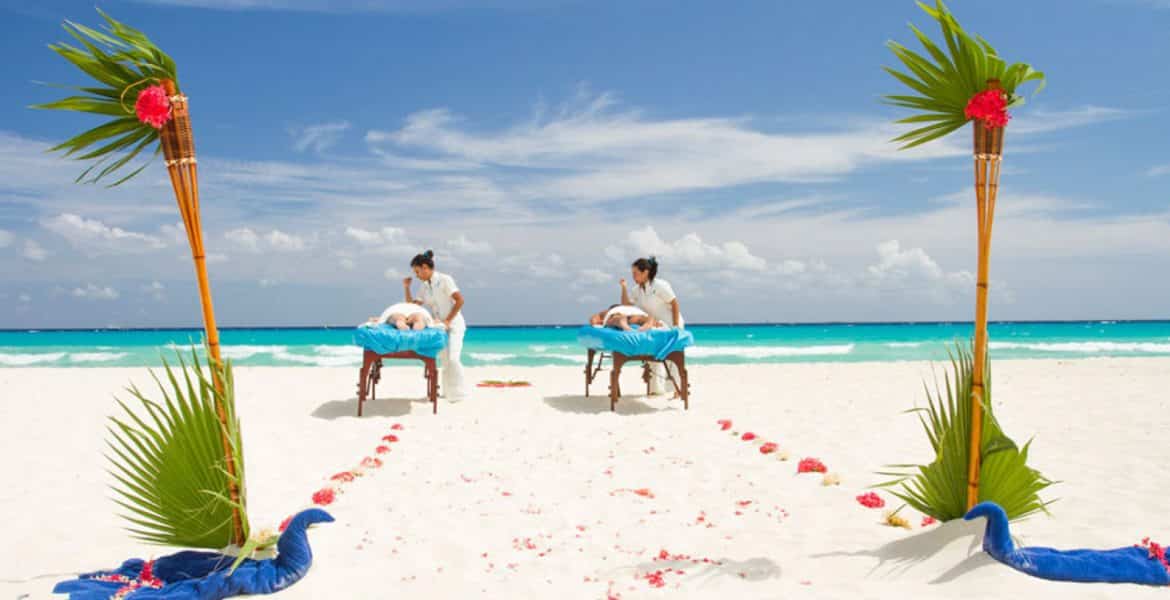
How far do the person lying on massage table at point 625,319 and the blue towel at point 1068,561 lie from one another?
528cm

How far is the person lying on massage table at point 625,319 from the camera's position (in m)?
8.52

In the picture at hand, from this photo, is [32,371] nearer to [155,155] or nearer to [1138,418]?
[155,155]

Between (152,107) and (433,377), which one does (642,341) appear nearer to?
(433,377)

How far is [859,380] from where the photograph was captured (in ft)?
43.8

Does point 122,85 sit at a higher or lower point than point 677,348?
higher

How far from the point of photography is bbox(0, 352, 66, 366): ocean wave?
25656 millimetres

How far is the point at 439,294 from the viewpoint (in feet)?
30.0

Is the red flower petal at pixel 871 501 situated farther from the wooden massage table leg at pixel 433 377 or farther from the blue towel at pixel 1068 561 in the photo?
the wooden massage table leg at pixel 433 377

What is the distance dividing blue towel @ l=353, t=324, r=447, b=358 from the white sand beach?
0.82 m

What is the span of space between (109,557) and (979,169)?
191 inches

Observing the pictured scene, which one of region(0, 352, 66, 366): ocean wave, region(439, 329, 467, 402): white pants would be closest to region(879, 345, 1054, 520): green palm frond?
region(439, 329, 467, 402): white pants

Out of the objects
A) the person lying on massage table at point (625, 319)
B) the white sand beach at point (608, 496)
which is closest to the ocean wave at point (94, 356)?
the white sand beach at point (608, 496)

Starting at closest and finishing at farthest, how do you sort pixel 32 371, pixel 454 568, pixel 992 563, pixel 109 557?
pixel 992 563, pixel 454 568, pixel 109 557, pixel 32 371

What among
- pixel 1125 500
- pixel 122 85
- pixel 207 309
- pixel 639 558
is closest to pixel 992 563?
pixel 639 558
